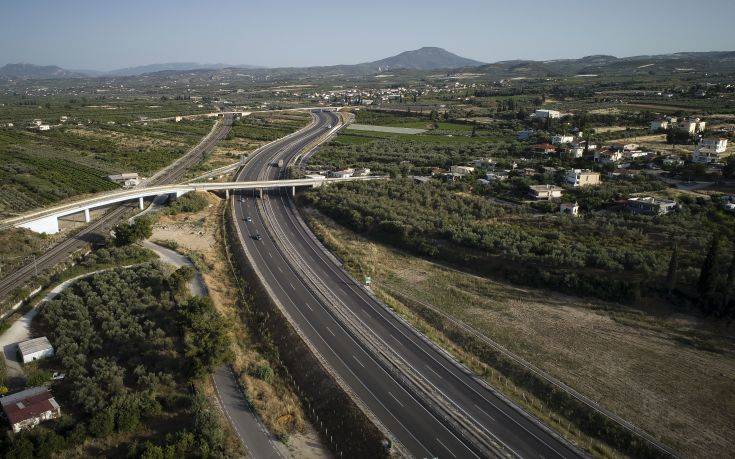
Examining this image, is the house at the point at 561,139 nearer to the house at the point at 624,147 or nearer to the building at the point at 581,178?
the house at the point at 624,147

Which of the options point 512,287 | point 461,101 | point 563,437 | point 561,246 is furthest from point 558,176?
point 461,101

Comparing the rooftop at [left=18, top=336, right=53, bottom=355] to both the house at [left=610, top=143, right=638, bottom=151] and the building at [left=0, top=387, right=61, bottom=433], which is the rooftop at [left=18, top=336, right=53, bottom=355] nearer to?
the building at [left=0, top=387, right=61, bottom=433]

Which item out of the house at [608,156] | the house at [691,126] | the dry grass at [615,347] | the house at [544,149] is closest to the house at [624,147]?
the house at [608,156]

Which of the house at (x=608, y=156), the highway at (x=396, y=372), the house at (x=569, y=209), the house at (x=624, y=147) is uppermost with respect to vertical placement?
the house at (x=624, y=147)

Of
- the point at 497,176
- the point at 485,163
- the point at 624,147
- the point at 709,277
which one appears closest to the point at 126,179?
the point at 497,176

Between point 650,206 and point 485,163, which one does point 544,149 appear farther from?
point 650,206

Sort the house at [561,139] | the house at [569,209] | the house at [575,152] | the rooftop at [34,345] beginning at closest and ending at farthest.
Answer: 1. the rooftop at [34,345]
2. the house at [569,209]
3. the house at [575,152]
4. the house at [561,139]

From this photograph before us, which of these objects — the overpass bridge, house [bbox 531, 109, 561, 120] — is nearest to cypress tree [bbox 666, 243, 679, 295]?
the overpass bridge

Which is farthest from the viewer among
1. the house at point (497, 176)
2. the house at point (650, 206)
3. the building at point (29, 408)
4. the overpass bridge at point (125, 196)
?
the house at point (497, 176)
